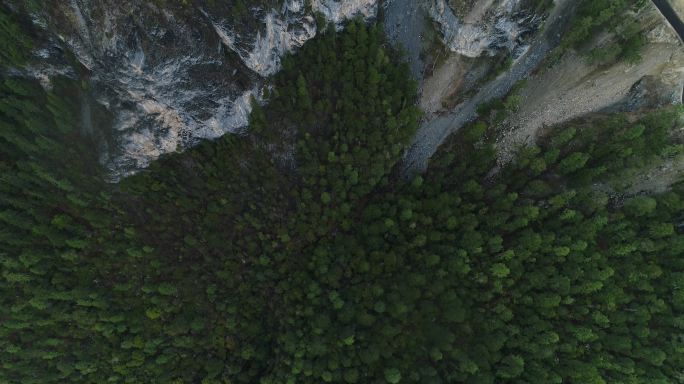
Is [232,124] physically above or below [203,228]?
above

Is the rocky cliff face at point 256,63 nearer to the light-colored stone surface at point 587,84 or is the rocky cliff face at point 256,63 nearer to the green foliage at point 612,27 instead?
the light-colored stone surface at point 587,84

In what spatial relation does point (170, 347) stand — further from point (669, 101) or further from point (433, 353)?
point (669, 101)

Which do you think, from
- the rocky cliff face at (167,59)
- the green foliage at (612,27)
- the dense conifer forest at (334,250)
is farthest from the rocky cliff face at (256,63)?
the dense conifer forest at (334,250)

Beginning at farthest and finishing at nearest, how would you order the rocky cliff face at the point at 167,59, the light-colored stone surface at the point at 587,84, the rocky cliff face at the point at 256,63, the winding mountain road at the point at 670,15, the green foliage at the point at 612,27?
the light-colored stone surface at the point at 587,84
the winding mountain road at the point at 670,15
the green foliage at the point at 612,27
the rocky cliff face at the point at 256,63
the rocky cliff face at the point at 167,59

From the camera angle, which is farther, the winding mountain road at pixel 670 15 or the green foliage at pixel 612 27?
the winding mountain road at pixel 670 15

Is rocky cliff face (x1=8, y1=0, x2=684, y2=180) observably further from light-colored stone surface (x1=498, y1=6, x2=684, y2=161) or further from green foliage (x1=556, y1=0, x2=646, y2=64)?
green foliage (x1=556, y1=0, x2=646, y2=64)

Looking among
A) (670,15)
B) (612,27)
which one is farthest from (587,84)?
(670,15)

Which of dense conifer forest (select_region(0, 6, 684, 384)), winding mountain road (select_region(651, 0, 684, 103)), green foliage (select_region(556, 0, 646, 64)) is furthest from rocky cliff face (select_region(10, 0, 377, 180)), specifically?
winding mountain road (select_region(651, 0, 684, 103))

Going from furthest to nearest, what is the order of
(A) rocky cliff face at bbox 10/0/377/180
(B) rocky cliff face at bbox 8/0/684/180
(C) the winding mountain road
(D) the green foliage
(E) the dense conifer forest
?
(C) the winding mountain road < (D) the green foliage < (E) the dense conifer forest < (B) rocky cliff face at bbox 8/0/684/180 < (A) rocky cliff face at bbox 10/0/377/180

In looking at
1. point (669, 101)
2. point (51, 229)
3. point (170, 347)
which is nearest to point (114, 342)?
point (170, 347)
